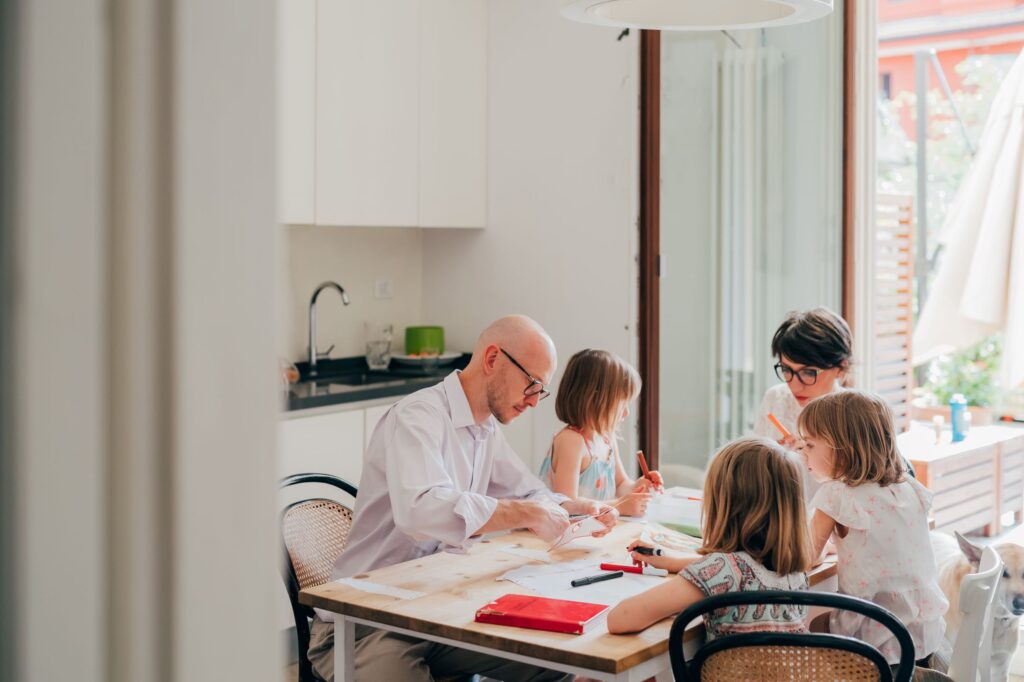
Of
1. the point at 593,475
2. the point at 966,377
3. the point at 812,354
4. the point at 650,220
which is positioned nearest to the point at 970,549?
the point at 812,354

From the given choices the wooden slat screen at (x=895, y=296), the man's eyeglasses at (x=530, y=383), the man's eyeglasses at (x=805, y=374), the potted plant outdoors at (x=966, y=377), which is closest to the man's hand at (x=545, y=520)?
the man's eyeglasses at (x=530, y=383)

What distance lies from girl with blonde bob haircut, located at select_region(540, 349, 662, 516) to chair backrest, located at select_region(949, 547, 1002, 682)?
917 millimetres

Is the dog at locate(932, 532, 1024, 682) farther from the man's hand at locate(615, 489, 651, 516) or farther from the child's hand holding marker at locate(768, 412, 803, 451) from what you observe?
the man's hand at locate(615, 489, 651, 516)

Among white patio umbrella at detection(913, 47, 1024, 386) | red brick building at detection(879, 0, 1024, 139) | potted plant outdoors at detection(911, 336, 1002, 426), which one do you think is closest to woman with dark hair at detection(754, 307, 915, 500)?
white patio umbrella at detection(913, 47, 1024, 386)

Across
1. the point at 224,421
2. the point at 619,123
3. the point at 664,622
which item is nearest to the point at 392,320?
the point at 619,123

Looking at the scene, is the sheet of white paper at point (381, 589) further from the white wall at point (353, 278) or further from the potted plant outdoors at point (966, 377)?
the potted plant outdoors at point (966, 377)

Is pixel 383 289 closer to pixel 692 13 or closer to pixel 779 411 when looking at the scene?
pixel 779 411

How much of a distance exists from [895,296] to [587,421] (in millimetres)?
2524

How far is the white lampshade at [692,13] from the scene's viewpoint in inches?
88.4

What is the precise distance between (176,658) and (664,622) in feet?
5.32

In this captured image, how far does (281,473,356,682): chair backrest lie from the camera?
8.32ft

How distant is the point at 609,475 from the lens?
10.3 feet

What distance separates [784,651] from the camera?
6.19 feet

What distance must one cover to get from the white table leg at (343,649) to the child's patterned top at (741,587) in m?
0.69
